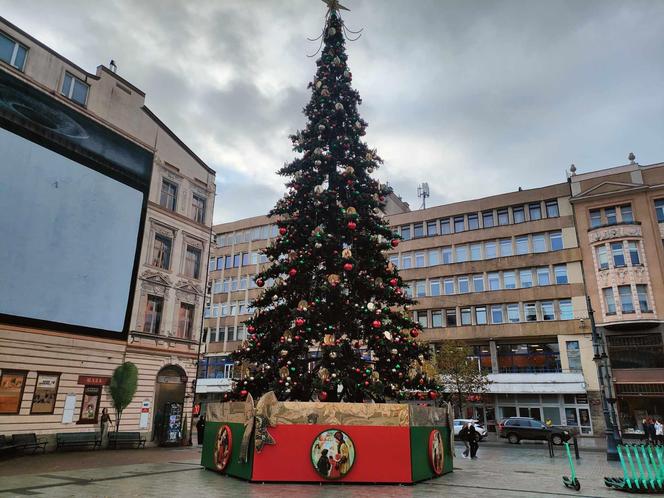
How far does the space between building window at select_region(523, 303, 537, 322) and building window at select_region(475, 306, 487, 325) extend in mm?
3585

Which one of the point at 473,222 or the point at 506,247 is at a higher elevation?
the point at 473,222

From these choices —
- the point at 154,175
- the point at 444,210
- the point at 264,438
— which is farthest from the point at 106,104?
the point at 444,210

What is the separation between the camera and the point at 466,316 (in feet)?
147

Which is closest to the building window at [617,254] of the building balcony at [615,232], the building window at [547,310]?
the building balcony at [615,232]

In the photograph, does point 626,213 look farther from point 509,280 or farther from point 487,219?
point 487,219

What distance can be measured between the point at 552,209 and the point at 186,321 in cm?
3327

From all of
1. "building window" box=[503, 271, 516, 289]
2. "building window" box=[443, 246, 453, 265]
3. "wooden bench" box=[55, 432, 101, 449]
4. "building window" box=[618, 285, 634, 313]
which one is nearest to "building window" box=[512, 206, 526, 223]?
"building window" box=[503, 271, 516, 289]

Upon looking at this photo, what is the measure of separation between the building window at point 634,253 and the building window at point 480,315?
492 inches

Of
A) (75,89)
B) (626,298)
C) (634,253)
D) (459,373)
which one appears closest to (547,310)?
(626,298)

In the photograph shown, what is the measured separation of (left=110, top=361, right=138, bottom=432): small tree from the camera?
79.1 ft

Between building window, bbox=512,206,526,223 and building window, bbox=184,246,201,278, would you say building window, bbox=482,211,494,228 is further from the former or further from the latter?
building window, bbox=184,246,201,278

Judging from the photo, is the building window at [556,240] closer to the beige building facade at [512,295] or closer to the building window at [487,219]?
the beige building facade at [512,295]

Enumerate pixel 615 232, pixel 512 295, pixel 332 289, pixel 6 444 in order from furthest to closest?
pixel 512 295
pixel 615 232
pixel 6 444
pixel 332 289

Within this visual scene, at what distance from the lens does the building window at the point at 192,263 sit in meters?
30.3
